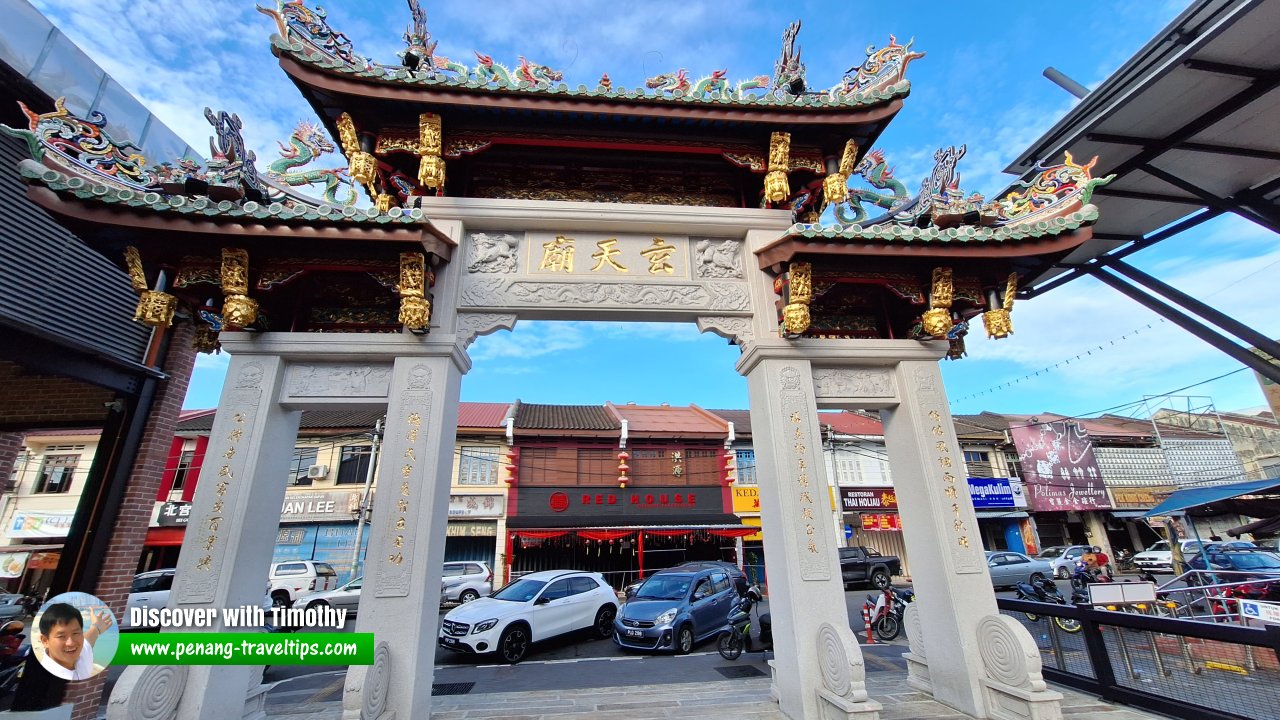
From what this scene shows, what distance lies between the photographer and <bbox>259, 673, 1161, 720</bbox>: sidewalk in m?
4.86

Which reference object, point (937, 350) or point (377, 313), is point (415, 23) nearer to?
point (377, 313)

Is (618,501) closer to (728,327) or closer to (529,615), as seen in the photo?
(529,615)

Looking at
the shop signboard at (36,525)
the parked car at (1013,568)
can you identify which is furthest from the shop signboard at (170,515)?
the parked car at (1013,568)

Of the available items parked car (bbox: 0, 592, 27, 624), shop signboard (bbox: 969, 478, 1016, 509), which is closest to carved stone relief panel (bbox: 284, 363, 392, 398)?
parked car (bbox: 0, 592, 27, 624)

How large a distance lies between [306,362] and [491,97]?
3461 millimetres

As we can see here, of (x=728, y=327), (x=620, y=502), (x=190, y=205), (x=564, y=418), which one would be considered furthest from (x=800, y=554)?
(x=564, y=418)

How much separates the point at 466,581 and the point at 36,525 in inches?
649

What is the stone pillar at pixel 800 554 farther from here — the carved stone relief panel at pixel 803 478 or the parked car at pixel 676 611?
the parked car at pixel 676 611

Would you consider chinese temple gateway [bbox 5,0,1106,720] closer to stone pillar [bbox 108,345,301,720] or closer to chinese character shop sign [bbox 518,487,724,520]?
stone pillar [bbox 108,345,301,720]

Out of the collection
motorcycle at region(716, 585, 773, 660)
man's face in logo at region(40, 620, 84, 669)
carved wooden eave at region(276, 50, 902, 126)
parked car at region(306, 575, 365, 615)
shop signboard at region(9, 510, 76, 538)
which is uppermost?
carved wooden eave at region(276, 50, 902, 126)

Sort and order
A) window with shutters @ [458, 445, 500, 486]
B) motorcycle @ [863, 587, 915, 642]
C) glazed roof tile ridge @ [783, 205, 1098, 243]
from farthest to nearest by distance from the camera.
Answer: window with shutters @ [458, 445, 500, 486] → motorcycle @ [863, 587, 915, 642] → glazed roof tile ridge @ [783, 205, 1098, 243]

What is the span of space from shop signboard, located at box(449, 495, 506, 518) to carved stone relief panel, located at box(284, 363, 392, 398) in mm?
14527

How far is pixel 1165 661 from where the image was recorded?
187 inches

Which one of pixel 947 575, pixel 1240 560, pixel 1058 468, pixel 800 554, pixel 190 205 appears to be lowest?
pixel 1240 560
